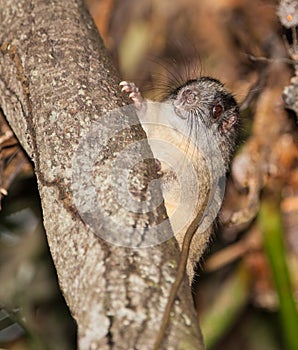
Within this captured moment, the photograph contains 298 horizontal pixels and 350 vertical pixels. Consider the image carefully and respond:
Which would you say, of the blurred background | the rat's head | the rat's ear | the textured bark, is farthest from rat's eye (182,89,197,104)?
the textured bark

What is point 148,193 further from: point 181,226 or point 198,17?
point 198,17

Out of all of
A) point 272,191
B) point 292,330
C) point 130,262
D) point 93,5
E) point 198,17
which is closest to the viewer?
point 130,262

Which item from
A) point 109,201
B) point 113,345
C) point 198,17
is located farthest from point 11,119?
point 198,17

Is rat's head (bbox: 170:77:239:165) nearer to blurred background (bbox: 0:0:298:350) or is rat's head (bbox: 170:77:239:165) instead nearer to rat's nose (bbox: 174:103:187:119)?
rat's nose (bbox: 174:103:187:119)

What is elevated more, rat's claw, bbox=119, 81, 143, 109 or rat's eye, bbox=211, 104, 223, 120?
rat's claw, bbox=119, 81, 143, 109

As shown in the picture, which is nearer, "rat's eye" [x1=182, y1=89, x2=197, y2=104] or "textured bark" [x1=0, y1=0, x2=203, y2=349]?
"textured bark" [x1=0, y1=0, x2=203, y2=349]

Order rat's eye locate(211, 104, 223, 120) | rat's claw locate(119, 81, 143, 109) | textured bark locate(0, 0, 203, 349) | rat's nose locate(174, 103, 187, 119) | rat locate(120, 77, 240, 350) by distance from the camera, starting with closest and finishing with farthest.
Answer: textured bark locate(0, 0, 203, 349) → rat locate(120, 77, 240, 350) → rat's claw locate(119, 81, 143, 109) → rat's nose locate(174, 103, 187, 119) → rat's eye locate(211, 104, 223, 120)

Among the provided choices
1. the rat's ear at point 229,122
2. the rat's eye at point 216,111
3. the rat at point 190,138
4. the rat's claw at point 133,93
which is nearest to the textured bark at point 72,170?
the rat's claw at point 133,93

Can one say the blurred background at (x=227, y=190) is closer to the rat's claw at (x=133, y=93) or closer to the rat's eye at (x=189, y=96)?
the rat's eye at (x=189, y=96)
